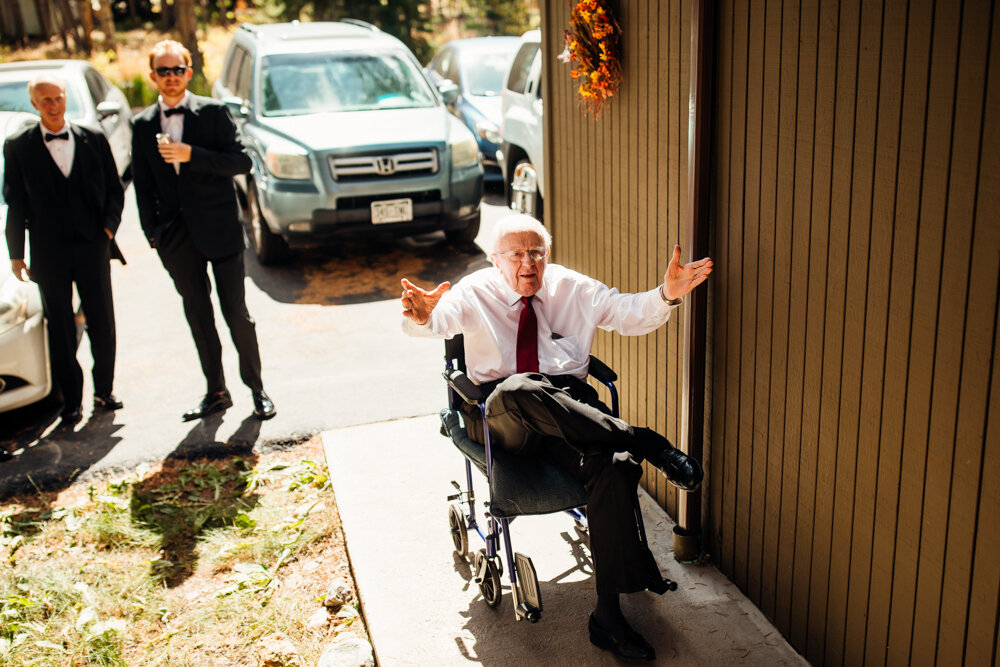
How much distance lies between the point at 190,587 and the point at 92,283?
260cm

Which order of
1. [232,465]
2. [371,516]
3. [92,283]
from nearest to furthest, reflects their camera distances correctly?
1. [371,516]
2. [232,465]
3. [92,283]

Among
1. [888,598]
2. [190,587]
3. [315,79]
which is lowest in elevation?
[190,587]

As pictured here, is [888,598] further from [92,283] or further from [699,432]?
[92,283]

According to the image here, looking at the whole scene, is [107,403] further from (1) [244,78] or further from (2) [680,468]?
(1) [244,78]

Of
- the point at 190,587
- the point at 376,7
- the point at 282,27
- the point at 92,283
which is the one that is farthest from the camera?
the point at 376,7

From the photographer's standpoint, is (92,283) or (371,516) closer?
(371,516)

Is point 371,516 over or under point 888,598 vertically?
under

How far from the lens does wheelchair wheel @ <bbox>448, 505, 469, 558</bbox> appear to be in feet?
13.9

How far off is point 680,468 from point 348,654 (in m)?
1.55

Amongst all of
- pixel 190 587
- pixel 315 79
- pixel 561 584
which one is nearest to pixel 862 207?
pixel 561 584

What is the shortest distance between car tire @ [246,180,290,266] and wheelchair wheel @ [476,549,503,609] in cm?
633

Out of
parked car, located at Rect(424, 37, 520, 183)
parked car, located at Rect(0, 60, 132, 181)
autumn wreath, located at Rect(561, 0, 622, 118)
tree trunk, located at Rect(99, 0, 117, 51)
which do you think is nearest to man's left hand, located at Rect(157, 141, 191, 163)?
autumn wreath, located at Rect(561, 0, 622, 118)

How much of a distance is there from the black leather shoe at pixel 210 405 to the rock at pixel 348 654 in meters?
2.75

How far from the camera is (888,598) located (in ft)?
9.81
